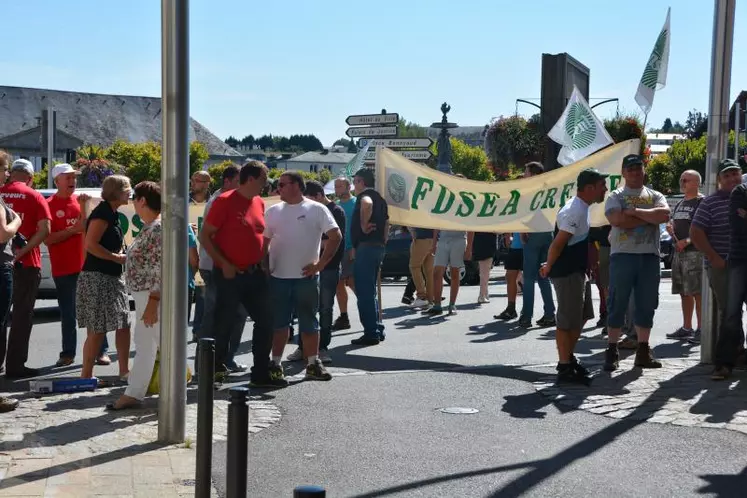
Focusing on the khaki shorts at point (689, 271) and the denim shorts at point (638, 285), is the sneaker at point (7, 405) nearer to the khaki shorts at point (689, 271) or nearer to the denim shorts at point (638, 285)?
the denim shorts at point (638, 285)

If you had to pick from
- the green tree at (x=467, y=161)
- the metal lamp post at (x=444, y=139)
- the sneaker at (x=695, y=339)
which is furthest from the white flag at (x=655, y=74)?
the green tree at (x=467, y=161)

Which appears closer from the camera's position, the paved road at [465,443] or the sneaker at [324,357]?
the paved road at [465,443]

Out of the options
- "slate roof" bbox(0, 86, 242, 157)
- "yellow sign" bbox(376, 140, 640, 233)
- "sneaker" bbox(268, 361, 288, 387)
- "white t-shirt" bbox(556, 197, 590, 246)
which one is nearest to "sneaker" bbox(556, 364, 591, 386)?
"white t-shirt" bbox(556, 197, 590, 246)

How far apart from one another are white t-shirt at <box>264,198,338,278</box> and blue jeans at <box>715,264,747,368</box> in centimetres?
343

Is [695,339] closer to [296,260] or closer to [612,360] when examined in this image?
[612,360]

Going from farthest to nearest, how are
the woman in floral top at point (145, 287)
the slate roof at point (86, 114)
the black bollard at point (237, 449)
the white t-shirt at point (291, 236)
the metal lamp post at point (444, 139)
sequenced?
the slate roof at point (86, 114)
the metal lamp post at point (444, 139)
the white t-shirt at point (291, 236)
the woman in floral top at point (145, 287)
the black bollard at point (237, 449)

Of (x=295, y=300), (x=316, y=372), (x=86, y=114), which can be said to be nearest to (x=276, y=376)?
(x=316, y=372)

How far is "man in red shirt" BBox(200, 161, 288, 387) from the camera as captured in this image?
851 centimetres

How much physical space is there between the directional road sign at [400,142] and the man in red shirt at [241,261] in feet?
31.4

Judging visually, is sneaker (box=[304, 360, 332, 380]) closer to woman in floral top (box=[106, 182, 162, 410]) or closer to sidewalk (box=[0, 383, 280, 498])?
sidewalk (box=[0, 383, 280, 498])

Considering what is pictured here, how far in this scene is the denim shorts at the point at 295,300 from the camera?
9117mm

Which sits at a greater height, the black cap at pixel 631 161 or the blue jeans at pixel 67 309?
the black cap at pixel 631 161

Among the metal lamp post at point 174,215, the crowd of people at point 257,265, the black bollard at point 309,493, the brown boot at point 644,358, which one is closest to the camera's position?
the black bollard at point 309,493

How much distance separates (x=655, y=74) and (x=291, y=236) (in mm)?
4481
